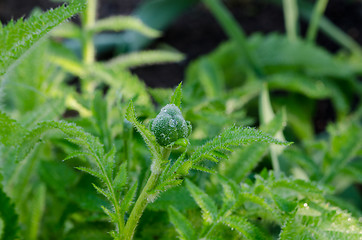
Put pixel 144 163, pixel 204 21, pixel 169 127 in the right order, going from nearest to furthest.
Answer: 1. pixel 169 127
2. pixel 144 163
3. pixel 204 21

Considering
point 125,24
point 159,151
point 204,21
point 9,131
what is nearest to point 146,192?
point 159,151

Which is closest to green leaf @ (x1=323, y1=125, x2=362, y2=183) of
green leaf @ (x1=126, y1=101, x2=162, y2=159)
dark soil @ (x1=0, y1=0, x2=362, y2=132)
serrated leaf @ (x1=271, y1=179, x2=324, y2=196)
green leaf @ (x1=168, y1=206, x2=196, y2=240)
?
serrated leaf @ (x1=271, y1=179, x2=324, y2=196)

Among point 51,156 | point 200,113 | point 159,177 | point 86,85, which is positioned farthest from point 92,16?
point 159,177

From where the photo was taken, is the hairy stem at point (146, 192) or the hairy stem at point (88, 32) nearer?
the hairy stem at point (146, 192)

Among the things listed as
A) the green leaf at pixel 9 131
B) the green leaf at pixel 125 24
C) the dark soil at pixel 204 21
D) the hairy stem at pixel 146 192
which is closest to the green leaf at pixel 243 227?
the hairy stem at pixel 146 192

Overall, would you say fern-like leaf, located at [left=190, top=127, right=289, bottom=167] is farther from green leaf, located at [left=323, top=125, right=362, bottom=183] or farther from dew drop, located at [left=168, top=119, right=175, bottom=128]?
green leaf, located at [left=323, top=125, right=362, bottom=183]

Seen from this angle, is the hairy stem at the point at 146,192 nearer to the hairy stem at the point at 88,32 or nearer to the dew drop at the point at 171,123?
the dew drop at the point at 171,123

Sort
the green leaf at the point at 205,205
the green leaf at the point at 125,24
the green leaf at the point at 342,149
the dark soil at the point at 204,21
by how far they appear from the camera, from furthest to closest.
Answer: the dark soil at the point at 204,21 < the green leaf at the point at 125,24 < the green leaf at the point at 342,149 < the green leaf at the point at 205,205

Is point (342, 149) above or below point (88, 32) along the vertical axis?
below

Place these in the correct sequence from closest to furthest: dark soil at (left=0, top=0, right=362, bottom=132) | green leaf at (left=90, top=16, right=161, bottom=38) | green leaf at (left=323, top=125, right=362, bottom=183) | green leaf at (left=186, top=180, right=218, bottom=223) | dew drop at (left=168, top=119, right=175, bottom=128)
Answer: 1. dew drop at (left=168, top=119, right=175, bottom=128)
2. green leaf at (left=186, top=180, right=218, bottom=223)
3. green leaf at (left=323, top=125, right=362, bottom=183)
4. green leaf at (left=90, top=16, right=161, bottom=38)
5. dark soil at (left=0, top=0, right=362, bottom=132)

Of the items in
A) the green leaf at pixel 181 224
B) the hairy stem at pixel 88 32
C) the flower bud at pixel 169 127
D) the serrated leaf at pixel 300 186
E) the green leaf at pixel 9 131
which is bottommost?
the green leaf at pixel 181 224

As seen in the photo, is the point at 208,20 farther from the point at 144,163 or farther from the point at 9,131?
the point at 9,131

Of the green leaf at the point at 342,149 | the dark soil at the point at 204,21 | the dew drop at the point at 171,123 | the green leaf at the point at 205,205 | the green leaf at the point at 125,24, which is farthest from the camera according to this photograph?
the dark soil at the point at 204,21
